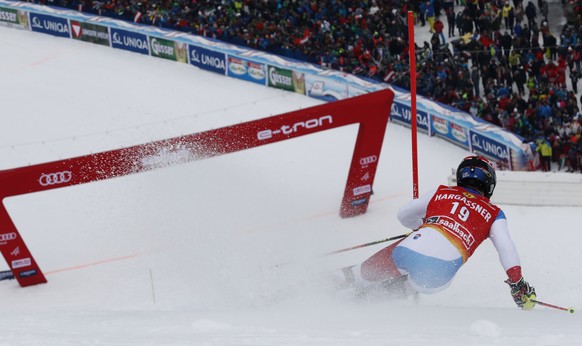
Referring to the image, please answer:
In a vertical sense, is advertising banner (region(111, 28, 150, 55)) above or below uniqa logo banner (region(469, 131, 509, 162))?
above

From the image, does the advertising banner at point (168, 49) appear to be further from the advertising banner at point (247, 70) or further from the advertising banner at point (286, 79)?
the advertising banner at point (286, 79)

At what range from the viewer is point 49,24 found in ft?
87.3

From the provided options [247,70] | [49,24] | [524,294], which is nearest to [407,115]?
[247,70]

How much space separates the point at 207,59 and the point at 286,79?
98.2 inches

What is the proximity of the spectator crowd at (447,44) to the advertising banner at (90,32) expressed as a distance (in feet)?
1.77

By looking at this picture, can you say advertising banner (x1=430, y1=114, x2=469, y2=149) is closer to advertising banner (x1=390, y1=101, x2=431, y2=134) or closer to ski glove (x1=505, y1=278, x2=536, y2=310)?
advertising banner (x1=390, y1=101, x2=431, y2=134)

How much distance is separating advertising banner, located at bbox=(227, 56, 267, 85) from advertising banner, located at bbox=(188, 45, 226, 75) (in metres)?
0.24

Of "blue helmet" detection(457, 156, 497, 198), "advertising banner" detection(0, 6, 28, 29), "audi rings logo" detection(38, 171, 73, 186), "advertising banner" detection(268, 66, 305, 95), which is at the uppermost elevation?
"blue helmet" detection(457, 156, 497, 198)

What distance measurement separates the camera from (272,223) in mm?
14562

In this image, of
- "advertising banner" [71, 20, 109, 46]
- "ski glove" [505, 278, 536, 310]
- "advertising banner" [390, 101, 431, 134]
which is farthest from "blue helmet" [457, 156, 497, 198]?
"advertising banner" [71, 20, 109, 46]

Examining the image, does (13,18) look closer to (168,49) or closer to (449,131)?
(168,49)

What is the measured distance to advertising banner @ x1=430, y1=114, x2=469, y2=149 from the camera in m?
18.7

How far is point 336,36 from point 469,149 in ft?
17.2

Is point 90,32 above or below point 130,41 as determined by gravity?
above
